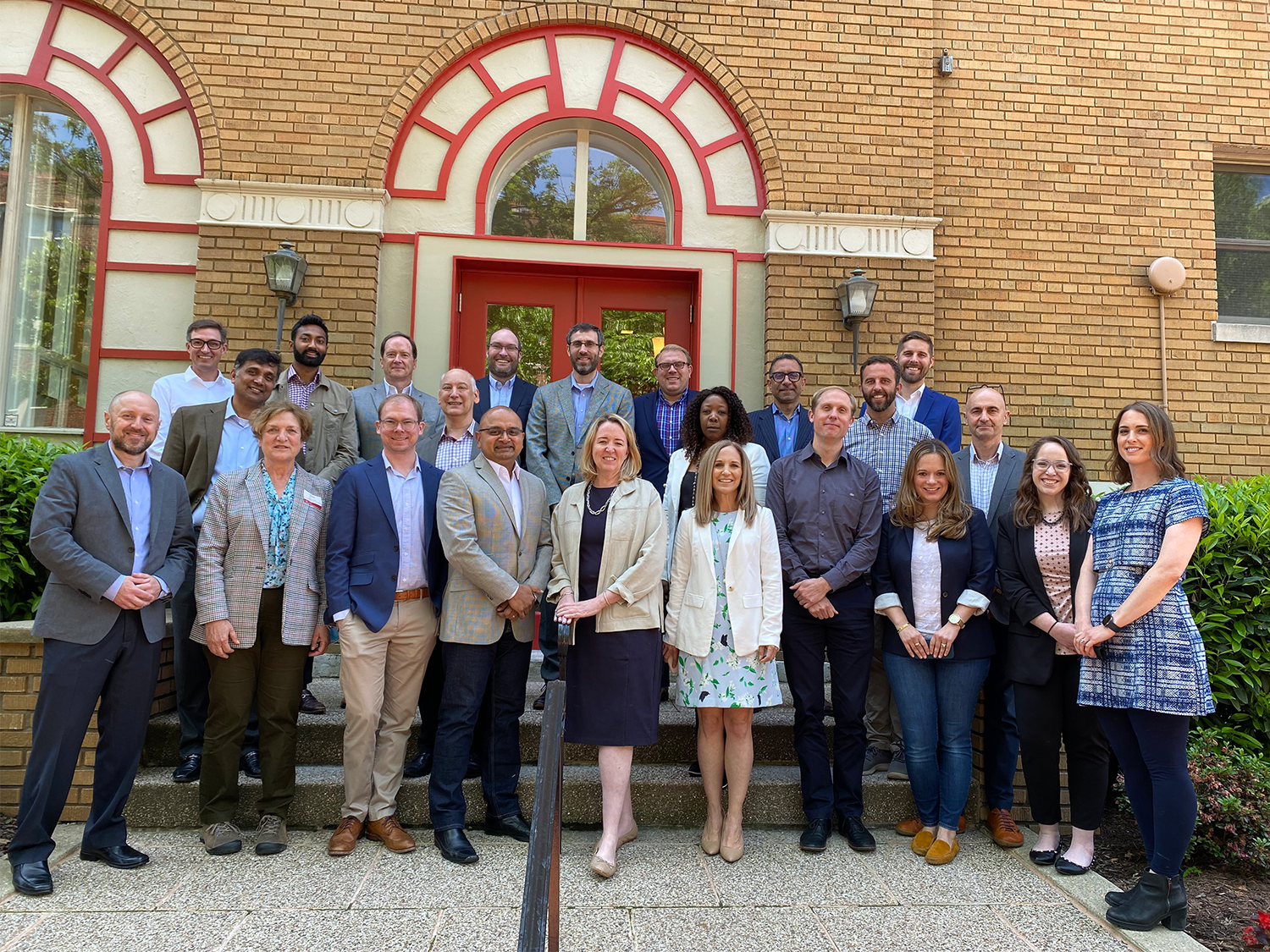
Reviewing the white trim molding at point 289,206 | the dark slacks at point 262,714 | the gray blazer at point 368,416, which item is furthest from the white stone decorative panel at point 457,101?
the dark slacks at point 262,714

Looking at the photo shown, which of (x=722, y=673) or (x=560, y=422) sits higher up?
(x=560, y=422)

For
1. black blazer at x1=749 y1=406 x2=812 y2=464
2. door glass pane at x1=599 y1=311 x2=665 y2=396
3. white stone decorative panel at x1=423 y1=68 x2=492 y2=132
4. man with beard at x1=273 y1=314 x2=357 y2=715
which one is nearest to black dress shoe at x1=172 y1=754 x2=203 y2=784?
man with beard at x1=273 y1=314 x2=357 y2=715

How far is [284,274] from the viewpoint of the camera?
621 centimetres

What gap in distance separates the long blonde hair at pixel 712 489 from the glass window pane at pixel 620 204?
11.4 ft

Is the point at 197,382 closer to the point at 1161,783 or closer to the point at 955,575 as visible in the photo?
the point at 955,575

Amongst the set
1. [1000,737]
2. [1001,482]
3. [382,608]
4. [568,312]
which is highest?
[568,312]

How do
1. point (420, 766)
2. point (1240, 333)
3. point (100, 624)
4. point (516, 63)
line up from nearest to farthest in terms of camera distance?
point (100, 624) → point (420, 766) → point (516, 63) → point (1240, 333)

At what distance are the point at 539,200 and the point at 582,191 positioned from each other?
1.18 feet

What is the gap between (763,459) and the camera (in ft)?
15.1

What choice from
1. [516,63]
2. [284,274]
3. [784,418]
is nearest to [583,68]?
[516,63]

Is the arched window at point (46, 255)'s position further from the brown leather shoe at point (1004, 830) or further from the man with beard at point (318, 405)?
the brown leather shoe at point (1004, 830)

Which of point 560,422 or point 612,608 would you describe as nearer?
point 612,608

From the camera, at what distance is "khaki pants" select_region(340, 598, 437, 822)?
3.98 m

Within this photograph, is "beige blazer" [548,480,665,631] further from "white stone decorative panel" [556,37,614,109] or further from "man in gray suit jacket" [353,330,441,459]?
"white stone decorative panel" [556,37,614,109]
